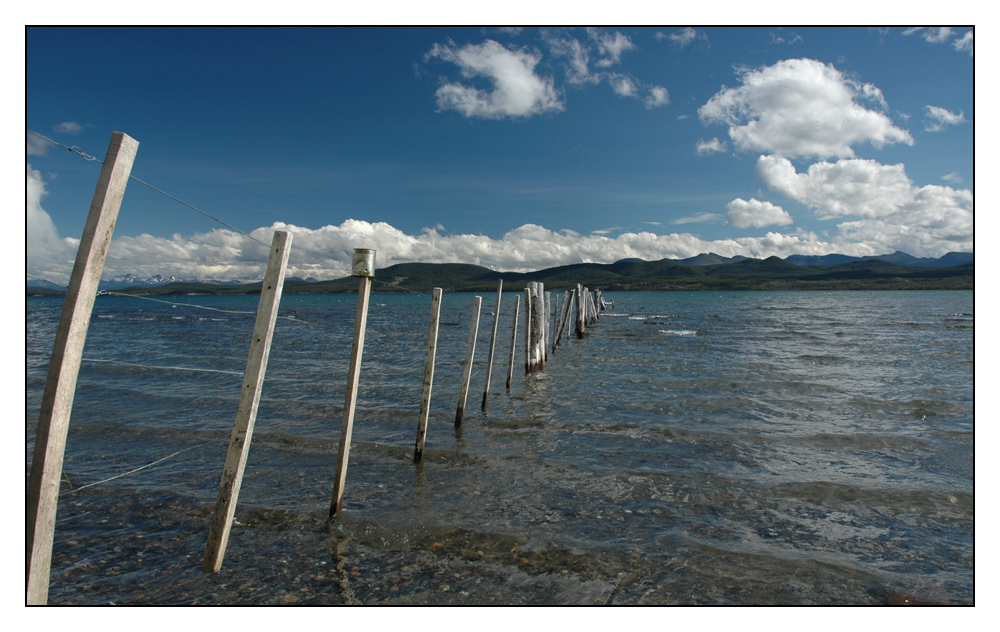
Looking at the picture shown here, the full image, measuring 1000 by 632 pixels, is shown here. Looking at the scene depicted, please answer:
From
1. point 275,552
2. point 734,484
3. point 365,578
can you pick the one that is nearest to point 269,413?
point 275,552

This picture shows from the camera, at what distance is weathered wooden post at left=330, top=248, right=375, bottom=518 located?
5.48 m

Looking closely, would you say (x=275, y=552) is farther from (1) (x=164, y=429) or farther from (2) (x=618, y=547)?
(1) (x=164, y=429)

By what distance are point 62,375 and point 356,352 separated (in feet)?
9.00

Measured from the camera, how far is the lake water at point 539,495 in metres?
4.86

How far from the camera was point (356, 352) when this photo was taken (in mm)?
5668

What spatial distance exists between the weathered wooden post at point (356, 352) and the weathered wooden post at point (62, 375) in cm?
227

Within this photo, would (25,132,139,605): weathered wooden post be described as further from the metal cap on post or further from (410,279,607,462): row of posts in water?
(410,279,607,462): row of posts in water

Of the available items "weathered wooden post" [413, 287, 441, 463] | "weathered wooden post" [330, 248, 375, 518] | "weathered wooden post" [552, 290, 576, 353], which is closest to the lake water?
"weathered wooden post" [413, 287, 441, 463]

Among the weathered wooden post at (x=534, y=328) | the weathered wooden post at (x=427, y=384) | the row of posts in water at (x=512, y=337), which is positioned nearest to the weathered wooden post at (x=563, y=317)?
the row of posts in water at (x=512, y=337)

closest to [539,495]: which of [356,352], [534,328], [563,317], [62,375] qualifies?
[356,352]

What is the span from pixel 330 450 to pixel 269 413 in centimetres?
344

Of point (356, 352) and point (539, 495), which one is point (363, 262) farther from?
point (539, 495)

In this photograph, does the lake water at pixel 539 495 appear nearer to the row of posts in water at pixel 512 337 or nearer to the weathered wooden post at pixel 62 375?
the row of posts in water at pixel 512 337

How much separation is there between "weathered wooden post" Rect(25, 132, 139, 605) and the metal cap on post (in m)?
2.34
